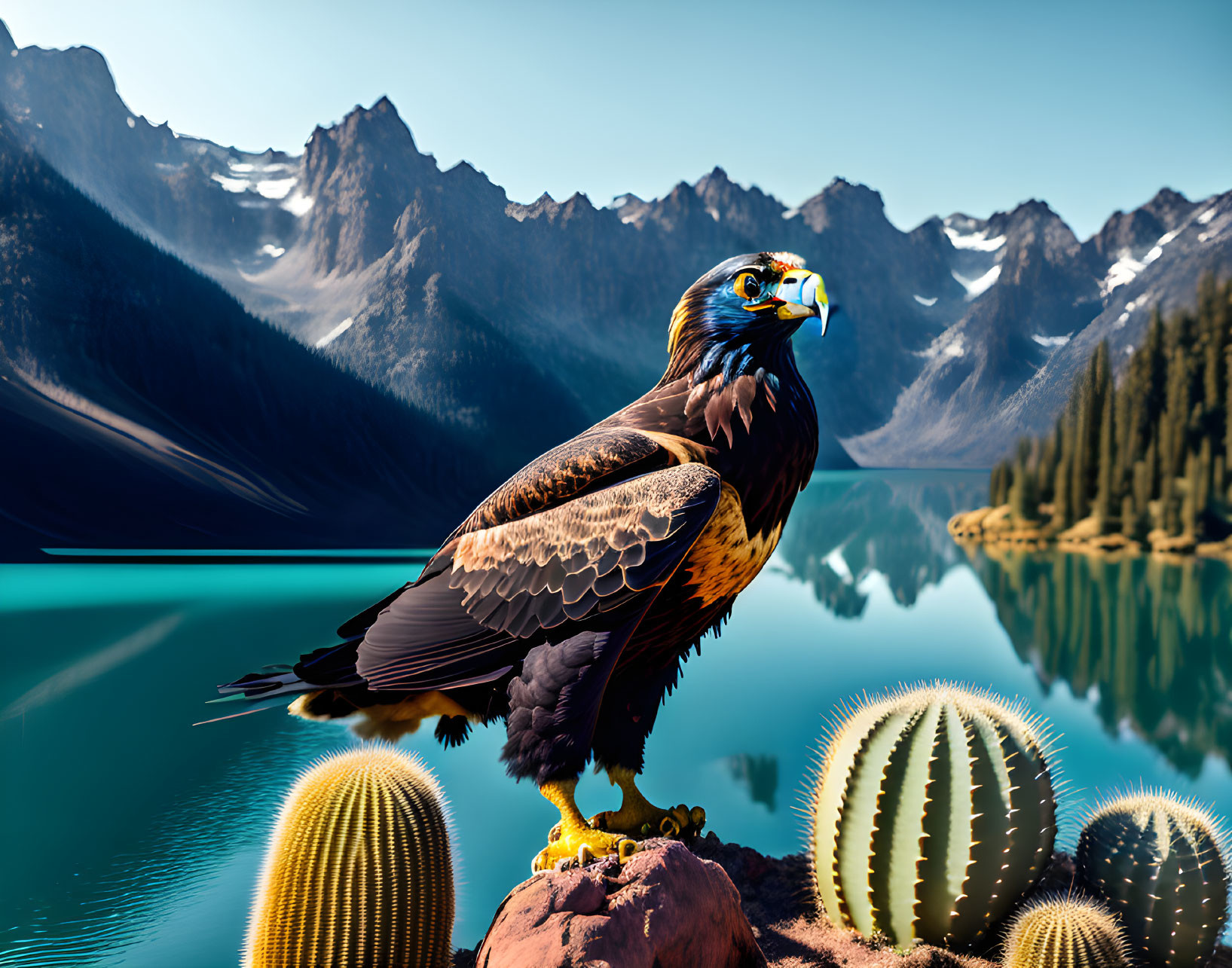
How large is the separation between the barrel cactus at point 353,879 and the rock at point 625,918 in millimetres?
429

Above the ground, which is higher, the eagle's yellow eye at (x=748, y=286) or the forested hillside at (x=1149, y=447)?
the forested hillside at (x=1149, y=447)

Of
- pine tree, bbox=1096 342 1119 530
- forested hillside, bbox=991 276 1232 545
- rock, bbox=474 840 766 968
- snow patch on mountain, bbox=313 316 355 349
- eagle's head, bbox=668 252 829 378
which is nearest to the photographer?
rock, bbox=474 840 766 968

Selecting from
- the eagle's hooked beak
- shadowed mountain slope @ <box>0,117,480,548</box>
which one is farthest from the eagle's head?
shadowed mountain slope @ <box>0,117,480,548</box>

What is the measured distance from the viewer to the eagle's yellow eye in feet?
9.78

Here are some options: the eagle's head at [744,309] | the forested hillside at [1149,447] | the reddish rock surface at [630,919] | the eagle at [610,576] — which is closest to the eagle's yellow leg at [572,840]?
the eagle at [610,576]

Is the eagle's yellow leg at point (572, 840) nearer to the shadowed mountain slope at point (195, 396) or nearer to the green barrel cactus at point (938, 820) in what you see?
the green barrel cactus at point (938, 820)

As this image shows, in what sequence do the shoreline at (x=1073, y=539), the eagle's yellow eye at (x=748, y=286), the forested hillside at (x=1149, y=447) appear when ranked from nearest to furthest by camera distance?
the eagle's yellow eye at (x=748, y=286), the shoreline at (x=1073, y=539), the forested hillside at (x=1149, y=447)

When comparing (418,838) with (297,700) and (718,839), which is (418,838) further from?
(718,839)

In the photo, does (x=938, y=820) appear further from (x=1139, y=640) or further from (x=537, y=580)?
(x=1139, y=640)

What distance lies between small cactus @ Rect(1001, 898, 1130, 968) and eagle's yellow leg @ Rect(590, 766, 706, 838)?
4.32 ft

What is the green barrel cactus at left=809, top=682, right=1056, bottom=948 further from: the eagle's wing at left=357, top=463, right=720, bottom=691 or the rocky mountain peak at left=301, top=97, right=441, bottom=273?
the rocky mountain peak at left=301, top=97, right=441, bottom=273

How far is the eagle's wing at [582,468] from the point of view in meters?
2.92

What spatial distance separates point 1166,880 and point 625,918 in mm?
2391

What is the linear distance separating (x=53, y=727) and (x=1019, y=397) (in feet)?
97.4
